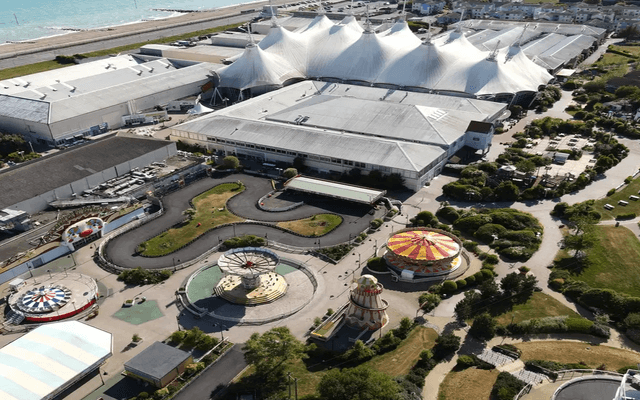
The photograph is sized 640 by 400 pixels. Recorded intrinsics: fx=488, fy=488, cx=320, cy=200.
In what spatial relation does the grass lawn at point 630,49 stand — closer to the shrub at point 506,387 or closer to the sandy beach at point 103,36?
the sandy beach at point 103,36

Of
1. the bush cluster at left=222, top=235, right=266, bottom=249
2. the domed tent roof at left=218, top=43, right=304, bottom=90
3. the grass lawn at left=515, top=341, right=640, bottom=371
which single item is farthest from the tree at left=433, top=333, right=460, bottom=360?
the domed tent roof at left=218, top=43, right=304, bottom=90

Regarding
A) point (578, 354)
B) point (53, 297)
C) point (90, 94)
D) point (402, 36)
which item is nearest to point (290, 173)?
point (53, 297)

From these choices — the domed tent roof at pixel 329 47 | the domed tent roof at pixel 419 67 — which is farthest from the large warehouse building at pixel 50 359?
the domed tent roof at pixel 329 47

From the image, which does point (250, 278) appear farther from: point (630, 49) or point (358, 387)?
point (630, 49)

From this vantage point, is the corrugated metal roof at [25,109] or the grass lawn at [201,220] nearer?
the grass lawn at [201,220]

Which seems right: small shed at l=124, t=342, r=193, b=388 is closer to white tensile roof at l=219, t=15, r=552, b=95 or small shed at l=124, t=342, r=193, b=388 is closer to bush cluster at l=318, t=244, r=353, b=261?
bush cluster at l=318, t=244, r=353, b=261
